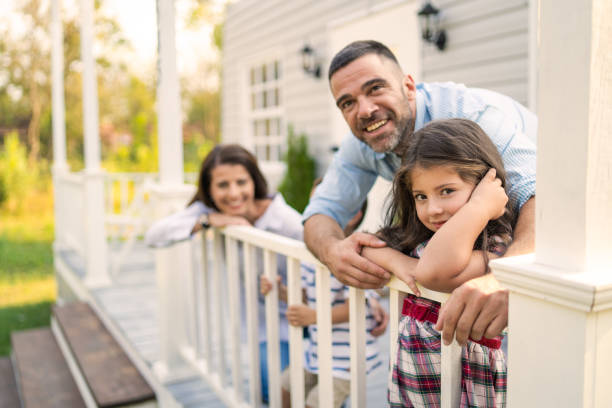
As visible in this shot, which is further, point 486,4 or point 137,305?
point 137,305

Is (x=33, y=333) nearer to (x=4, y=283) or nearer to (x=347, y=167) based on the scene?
(x=4, y=283)

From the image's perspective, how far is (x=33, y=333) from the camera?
470 cm

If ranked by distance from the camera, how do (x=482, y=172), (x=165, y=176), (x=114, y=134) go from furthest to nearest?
1. (x=114, y=134)
2. (x=165, y=176)
3. (x=482, y=172)

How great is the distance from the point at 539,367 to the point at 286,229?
5.48 ft

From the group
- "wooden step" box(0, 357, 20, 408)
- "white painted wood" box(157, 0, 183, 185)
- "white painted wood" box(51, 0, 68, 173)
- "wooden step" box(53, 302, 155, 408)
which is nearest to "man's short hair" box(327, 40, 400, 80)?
"white painted wood" box(157, 0, 183, 185)

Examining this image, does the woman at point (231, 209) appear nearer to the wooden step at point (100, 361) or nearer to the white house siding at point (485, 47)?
the wooden step at point (100, 361)

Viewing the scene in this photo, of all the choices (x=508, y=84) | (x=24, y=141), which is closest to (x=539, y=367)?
(x=508, y=84)

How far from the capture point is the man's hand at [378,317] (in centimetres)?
208

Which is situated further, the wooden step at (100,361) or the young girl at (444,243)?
the wooden step at (100,361)

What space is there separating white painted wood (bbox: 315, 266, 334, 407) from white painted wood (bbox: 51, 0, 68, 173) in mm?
5347

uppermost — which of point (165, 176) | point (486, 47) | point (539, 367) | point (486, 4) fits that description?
point (486, 4)

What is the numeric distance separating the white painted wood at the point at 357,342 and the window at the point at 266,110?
5945mm

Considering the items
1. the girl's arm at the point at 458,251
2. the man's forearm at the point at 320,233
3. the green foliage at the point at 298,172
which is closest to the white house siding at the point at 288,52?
the green foliage at the point at 298,172

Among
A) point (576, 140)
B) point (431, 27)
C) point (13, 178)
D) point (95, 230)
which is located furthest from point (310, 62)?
point (13, 178)
